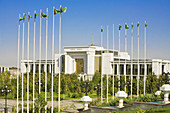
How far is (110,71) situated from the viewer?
8581cm

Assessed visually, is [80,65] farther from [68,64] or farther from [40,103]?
[40,103]

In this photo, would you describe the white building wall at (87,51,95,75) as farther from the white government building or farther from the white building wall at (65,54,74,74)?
the white building wall at (65,54,74,74)

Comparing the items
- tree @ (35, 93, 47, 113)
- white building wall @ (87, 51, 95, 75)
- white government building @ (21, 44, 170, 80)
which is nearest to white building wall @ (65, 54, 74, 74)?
white government building @ (21, 44, 170, 80)

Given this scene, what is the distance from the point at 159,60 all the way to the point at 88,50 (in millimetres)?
18480

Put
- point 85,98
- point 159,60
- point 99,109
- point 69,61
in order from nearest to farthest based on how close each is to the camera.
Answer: point 99,109, point 85,98, point 159,60, point 69,61

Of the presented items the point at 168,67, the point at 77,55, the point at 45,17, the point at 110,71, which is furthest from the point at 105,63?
the point at 45,17

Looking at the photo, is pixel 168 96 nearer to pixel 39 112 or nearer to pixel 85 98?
pixel 85 98

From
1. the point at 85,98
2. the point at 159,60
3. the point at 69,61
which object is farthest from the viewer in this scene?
the point at 69,61

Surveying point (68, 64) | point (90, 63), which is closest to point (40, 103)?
point (90, 63)

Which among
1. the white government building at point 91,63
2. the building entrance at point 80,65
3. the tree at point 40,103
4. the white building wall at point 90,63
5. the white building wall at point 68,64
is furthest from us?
the building entrance at point 80,65

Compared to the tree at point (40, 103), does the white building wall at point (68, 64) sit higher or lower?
higher

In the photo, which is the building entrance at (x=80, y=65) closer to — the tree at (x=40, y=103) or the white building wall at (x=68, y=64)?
the white building wall at (x=68, y=64)

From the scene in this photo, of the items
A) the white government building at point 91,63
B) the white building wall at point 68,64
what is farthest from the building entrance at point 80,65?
the white building wall at point 68,64

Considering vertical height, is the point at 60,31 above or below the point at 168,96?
above
